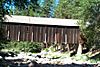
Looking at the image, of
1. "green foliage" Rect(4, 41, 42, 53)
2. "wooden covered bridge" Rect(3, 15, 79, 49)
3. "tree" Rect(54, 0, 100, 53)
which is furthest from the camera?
"green foliage" Rect(4, 41, 42, 53)

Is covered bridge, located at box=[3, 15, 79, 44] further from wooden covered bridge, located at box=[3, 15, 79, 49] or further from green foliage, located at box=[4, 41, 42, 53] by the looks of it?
green foliage, located at box=[4, 41, 42, 53]

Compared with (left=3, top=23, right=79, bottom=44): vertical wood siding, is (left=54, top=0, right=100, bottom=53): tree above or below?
above

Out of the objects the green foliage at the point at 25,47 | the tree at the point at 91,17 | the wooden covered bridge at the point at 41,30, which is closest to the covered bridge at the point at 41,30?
the wooden covered bridge at the point at 41,30

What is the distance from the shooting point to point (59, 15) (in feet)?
204

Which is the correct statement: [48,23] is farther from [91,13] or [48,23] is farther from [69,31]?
[91,13]

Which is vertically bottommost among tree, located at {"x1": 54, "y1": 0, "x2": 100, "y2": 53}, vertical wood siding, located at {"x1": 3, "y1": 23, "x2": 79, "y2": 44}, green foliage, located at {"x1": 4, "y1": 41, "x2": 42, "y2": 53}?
green foliage, located at {"x1": 4, "y1": 41, "x2": 42, "y2": 53}

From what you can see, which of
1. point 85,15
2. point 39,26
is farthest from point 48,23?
point 85,15

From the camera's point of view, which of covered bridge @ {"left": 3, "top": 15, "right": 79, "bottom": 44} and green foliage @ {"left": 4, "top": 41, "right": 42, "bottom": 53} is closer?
covered bridge @ {"left": 3, "top": 15, "right": 79, "bottom": 44}

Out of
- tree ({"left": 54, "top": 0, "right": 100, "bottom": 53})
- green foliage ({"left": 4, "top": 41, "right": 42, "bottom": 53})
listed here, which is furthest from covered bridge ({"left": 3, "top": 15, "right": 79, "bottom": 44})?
green foliage ({"left": 4, "top": 41, "right": 42, "bottom": 53})

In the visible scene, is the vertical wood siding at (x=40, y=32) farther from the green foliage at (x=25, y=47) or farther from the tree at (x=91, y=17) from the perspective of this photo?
the green foliage at (x=25, y=47)

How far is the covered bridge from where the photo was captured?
3559 cm

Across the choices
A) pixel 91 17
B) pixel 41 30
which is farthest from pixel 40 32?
pixel 91 17

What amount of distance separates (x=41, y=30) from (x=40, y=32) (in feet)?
0.86

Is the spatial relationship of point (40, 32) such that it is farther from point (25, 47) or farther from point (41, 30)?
point (25, 47)
